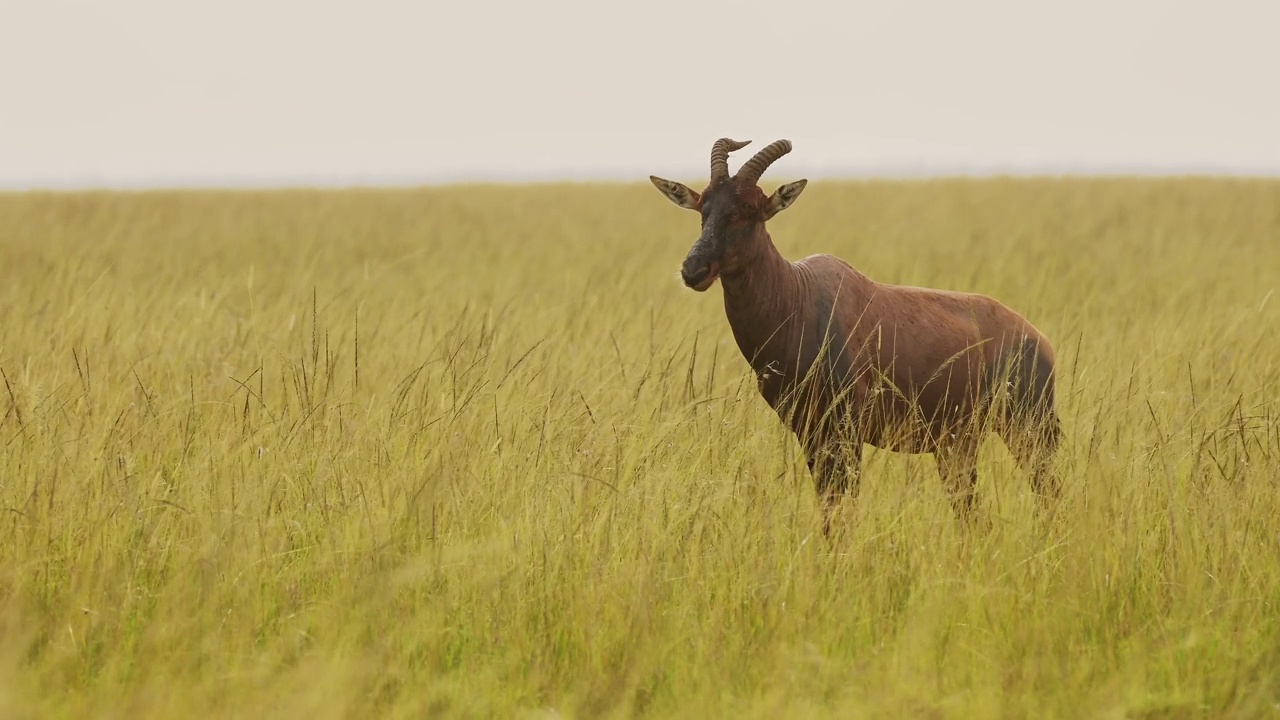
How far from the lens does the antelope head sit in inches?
221

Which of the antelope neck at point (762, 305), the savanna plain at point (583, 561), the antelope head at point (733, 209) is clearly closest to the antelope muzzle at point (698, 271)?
the antelope head at point (733, 209)

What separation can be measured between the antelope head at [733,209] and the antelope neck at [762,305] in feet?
0.19

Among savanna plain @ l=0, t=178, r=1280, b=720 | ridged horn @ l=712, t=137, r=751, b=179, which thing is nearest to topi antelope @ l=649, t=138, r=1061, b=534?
ridged horn @ l=712, t=137, r=751, b=179

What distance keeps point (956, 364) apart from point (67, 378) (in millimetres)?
4483

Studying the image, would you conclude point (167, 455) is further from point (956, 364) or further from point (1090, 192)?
point (1090, 192)

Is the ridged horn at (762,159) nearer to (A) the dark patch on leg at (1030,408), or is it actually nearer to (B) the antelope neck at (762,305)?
(B) the antelope neck at (762,305)

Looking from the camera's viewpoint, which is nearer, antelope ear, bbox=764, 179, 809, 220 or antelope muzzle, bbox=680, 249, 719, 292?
antelope muzzle, bbox=680, 249, 719, 292

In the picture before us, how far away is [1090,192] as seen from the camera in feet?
76.1

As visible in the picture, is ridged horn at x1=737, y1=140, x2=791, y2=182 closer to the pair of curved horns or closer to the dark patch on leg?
the pair of curved horns

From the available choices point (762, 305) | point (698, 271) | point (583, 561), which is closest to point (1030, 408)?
point (762, 305)

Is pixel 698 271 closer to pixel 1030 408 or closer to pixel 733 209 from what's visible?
pixel 733 209

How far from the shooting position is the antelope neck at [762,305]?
5824mm

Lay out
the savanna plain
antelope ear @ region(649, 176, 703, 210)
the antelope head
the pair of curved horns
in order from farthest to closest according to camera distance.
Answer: antelope ear @ region(649, 176, 703, 210), the pair of curved horns, the antelope head, the savanna plain

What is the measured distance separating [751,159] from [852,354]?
0.99 metres
